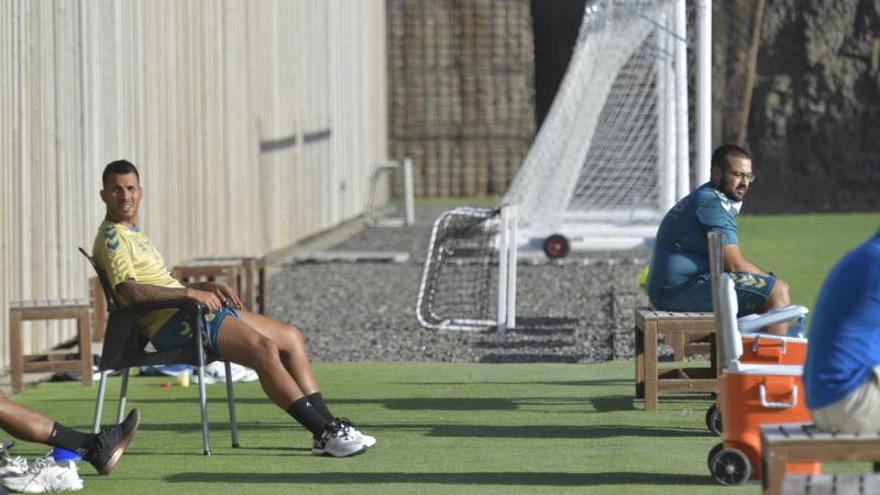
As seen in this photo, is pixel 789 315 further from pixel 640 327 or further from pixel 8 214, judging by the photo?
pixel 8 214

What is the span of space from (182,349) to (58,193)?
4.55m

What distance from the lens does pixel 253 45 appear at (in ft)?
64.9

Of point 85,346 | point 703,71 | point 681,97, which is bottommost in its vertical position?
point 85,346

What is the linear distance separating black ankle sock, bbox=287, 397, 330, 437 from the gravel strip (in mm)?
3727

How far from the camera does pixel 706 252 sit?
898 centimetres

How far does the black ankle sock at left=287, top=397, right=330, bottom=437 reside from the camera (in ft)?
25.6

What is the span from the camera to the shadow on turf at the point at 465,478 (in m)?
7.05

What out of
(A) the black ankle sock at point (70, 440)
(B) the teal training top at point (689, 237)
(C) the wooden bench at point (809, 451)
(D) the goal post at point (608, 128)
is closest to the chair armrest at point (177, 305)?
(A) the black ankle sock at point (70, 440)

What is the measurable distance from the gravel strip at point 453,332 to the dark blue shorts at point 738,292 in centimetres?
244

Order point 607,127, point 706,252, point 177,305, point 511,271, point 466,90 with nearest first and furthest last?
point 177,305
point 706,252
point 511,271
point 607,127
point 466,90

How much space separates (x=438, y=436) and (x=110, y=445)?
4.97ft

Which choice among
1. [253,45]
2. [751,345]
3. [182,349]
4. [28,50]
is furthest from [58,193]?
[253,45]

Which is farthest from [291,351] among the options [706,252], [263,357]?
[706,252]

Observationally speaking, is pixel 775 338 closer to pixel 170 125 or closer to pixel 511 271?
pixel 511 271
